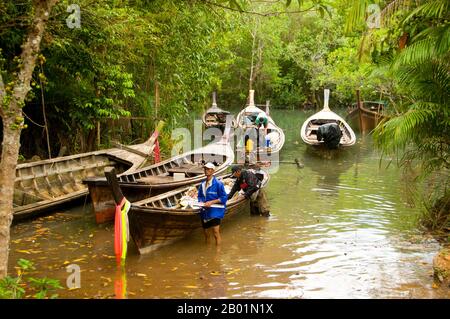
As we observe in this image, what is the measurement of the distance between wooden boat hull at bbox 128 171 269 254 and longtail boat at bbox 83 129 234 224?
112 centimetres

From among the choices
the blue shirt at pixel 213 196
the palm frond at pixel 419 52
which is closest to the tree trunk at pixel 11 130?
the blue shirt at pixel 213 196

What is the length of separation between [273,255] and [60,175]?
5.82 m

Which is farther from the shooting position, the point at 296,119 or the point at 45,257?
the point at 296,119

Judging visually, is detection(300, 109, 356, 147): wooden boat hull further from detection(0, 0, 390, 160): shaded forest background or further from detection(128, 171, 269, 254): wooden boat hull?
detection(128, 171, 269, 254): wooden boat hull

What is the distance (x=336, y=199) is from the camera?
14.0 metres

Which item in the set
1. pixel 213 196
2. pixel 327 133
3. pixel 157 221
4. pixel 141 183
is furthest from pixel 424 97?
pixel 327 133

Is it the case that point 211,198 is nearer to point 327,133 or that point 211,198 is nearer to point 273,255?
point 273,255

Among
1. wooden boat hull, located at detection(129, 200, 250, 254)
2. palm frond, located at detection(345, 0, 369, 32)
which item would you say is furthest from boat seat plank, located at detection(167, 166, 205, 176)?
palm frond, located at detection(345, 0, 369, 32)

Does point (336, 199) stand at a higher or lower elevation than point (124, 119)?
lower

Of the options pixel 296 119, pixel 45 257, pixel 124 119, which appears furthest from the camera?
pixel 296 119

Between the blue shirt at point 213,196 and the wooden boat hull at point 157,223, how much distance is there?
0.70ft

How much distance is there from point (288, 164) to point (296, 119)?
21129mm

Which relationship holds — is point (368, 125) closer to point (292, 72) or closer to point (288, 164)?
point (288, 164)

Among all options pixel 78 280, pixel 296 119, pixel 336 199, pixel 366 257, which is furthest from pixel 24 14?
pixel 296 119
